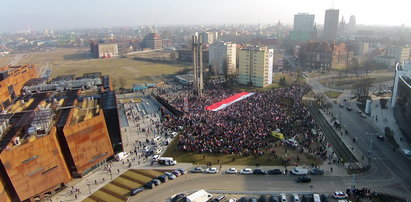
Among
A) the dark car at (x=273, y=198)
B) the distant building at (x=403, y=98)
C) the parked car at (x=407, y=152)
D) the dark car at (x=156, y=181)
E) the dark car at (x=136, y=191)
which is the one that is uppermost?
the distant building at (x=403, y=98)

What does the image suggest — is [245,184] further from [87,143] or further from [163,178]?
[87,143]

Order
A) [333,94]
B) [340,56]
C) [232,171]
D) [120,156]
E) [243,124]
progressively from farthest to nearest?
[340,56] < [333,94] < [243,124] < [120,156] < [232,171]

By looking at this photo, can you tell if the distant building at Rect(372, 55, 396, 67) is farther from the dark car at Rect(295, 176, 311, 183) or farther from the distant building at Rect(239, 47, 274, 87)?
the dark car at Rect(295, 176, 311, 183)

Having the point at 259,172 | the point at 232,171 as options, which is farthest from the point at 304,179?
the point at 232,171

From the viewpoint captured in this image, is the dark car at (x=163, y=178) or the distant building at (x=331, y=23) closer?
the dark car at (x=163, y=178)

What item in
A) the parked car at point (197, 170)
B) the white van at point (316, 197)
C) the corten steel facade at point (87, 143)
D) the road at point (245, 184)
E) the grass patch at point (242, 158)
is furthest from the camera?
the grass patch at point (242, 158)

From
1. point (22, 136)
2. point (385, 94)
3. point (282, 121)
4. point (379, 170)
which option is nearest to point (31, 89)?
point (22, 136)

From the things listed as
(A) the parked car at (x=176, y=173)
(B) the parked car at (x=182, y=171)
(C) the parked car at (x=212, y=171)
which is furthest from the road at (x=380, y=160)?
(A) the parked car at (x=176, y=173)

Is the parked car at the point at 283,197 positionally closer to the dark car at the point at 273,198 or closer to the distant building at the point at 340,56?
the dark car at the point at 273,198
